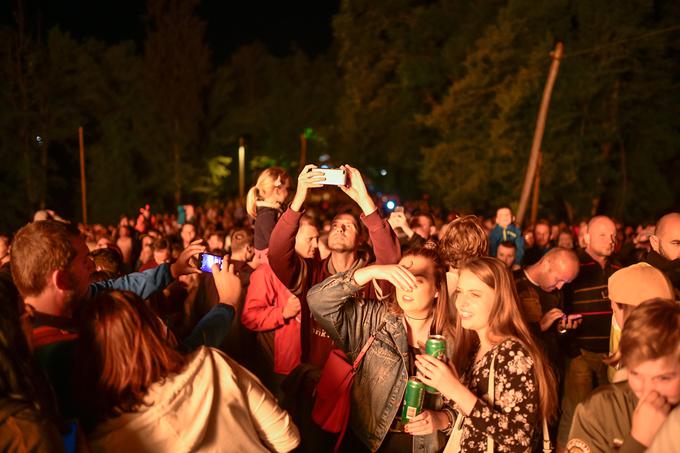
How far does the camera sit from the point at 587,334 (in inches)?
205

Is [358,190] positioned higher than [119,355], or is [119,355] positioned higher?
[358,190]

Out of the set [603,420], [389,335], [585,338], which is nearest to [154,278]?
[389,335]

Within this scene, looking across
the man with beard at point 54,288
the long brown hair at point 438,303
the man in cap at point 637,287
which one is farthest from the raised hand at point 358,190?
the man with beard at point 54,288

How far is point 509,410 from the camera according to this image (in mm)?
2531

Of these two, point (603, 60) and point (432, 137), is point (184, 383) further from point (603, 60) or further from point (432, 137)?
point (432, 137)

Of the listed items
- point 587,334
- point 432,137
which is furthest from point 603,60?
point 587,334

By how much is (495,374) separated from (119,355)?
169 centimetres

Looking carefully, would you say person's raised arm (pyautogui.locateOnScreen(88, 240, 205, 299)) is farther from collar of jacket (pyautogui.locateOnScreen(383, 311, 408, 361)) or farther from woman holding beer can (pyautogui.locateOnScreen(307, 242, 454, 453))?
collar of jacket (pyautogui.locateOnScreen(383, 311, 408, 361))

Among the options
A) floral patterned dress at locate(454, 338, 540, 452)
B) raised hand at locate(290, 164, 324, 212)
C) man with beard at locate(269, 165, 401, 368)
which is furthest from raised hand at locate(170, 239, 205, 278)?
floral patterned dress at locate(454, 338, 540, 452)

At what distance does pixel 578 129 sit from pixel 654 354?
26990mm

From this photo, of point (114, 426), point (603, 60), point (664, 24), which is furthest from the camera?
point (664, 24)

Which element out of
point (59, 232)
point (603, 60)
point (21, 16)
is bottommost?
point (59, 232)

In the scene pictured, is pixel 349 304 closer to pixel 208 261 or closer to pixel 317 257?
pixel 208 261

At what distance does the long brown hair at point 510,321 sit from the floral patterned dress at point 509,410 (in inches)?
1.6
